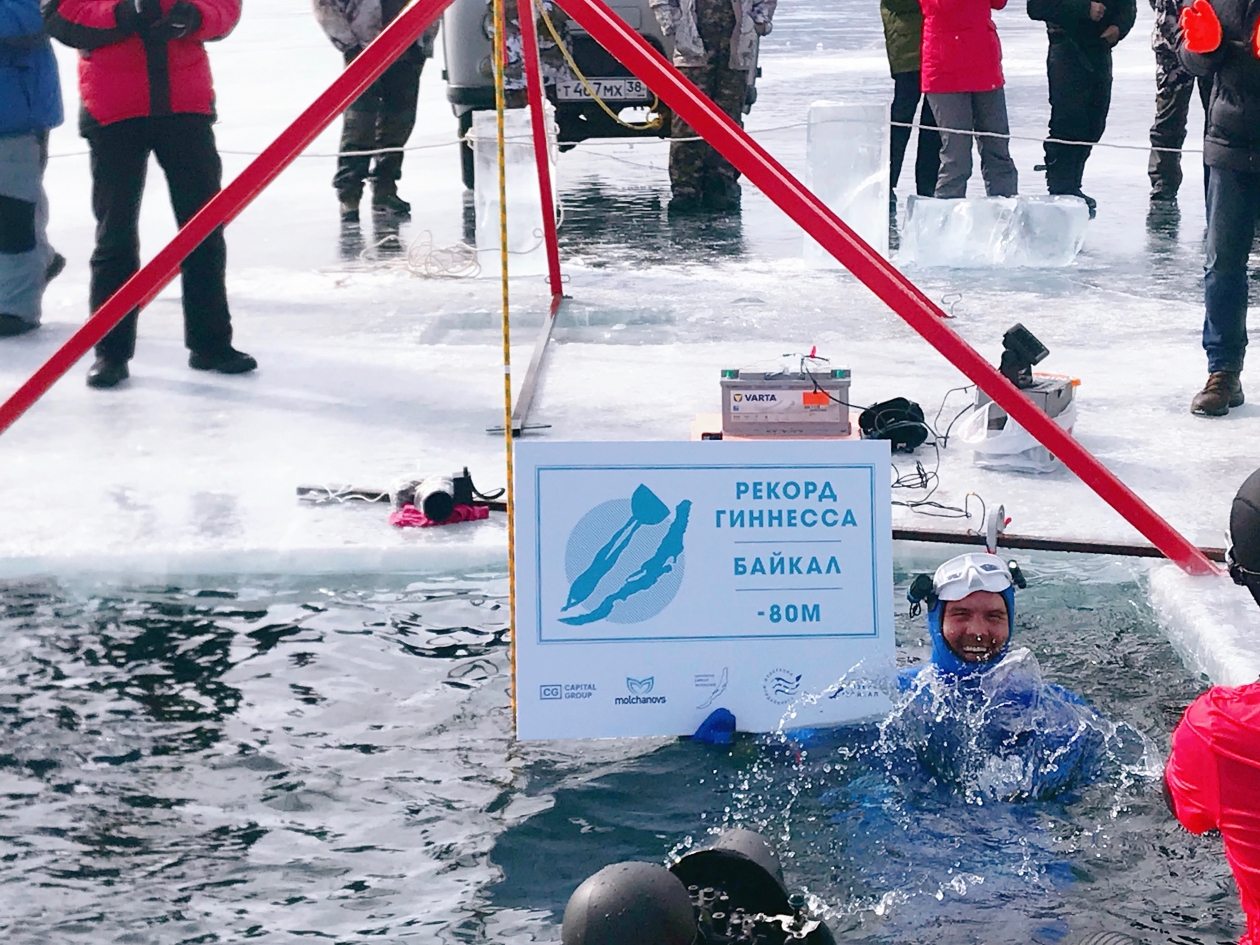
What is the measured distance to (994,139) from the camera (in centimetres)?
919

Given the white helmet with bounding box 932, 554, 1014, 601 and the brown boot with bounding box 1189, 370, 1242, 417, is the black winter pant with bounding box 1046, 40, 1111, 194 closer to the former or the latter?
the brown boot with bounding box 1189, 370, 1242, 417

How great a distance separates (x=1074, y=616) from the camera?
447cm

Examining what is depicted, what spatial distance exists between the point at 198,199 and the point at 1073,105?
5379 mm

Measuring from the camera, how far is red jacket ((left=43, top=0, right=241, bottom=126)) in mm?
6500

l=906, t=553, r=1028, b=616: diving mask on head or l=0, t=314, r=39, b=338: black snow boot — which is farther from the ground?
l=906, t=553, r=1028, b=616: diving mask on head

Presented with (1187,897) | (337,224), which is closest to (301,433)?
(1187,897)

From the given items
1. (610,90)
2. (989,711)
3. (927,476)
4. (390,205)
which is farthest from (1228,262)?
(390,205)

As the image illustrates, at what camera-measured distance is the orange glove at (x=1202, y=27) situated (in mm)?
5613

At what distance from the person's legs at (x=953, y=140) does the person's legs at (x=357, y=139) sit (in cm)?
352

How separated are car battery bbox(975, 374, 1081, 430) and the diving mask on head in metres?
1.92

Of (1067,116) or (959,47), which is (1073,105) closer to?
(1067,116)

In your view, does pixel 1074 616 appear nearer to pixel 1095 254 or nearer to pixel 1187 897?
pixel 1187 897

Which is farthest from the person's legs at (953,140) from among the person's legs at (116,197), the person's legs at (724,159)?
the person's legs at (116,197)

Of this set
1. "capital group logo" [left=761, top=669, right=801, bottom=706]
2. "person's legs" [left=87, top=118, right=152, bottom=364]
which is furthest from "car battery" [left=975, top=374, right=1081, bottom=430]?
"person's legs" [left=87, top=118, right=152, bottom=364]
